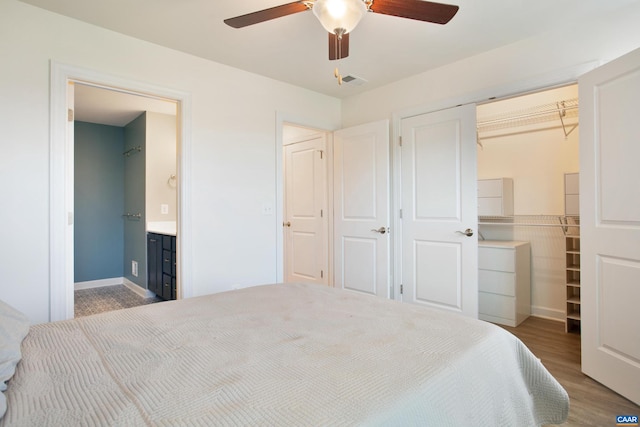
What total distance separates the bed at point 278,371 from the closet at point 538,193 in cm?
240

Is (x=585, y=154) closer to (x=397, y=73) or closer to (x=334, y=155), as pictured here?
(x=397, y=73)

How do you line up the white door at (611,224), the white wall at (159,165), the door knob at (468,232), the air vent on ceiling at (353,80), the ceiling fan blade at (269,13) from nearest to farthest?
1. the ceiling fan blade at (269,13)
2. the white door at (611,224)
3. the door knob at (468,232)
4. the air vent on ceiling at (353,80)
5. the white wall at (159,165)

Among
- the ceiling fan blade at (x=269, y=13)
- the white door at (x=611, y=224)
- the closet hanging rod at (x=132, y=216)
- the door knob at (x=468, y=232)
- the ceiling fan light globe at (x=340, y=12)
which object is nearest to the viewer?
the ceiling fan light globe at (x=340, y=12)

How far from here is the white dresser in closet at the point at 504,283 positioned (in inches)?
127

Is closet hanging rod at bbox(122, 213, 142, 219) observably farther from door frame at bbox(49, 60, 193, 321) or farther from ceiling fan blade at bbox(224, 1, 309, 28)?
ceiling fan blade at bbox(224, 1, 309, 28)

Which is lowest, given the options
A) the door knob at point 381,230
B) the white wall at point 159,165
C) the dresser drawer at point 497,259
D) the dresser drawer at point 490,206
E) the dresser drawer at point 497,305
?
the dresser drawer at point 497,305

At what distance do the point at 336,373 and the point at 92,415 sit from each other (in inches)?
23.0

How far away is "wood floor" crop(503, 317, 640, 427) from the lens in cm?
181

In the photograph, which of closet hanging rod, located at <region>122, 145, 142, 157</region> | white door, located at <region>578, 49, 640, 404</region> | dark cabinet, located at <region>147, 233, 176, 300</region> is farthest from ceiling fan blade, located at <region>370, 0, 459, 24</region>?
closet hanging rod, located at <region>122, 145, 142, 157</region>

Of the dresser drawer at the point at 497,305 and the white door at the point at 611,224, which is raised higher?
the white door at the point at 611,224

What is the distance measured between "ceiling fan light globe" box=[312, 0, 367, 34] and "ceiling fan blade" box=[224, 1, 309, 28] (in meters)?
0.15

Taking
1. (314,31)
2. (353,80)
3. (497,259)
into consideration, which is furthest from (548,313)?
(314,31)

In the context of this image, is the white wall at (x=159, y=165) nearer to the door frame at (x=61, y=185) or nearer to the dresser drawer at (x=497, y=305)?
the door frame at (x=61, y=185)

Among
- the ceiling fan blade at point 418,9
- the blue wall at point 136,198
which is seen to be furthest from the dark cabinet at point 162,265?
the ceiling fan blade at point 418,9
